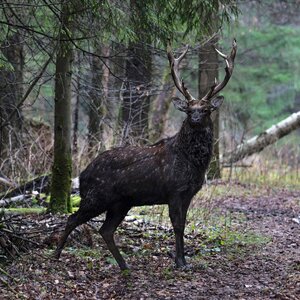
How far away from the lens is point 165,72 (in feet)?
56.9

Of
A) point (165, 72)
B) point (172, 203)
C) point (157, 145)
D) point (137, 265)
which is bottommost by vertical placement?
point (137, 265)

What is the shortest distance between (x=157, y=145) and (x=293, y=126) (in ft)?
34.5

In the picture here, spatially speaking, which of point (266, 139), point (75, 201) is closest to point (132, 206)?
point (75, 201)

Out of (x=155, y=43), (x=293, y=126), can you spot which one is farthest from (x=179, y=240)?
(x=293, y=126)

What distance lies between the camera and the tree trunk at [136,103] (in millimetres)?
12478

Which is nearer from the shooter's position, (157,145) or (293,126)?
(157,145)

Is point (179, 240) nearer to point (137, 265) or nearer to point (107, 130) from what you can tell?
point (137, 265)

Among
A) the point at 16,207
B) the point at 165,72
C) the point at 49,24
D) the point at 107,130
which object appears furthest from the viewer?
the point at 165,72

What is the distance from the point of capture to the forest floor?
7.30 meters

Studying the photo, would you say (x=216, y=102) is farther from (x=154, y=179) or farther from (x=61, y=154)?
(x=61, y=154)

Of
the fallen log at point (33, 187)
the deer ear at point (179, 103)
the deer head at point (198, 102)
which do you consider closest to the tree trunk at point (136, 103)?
the deer head at point (198, 102)

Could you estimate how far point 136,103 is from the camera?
1578cm

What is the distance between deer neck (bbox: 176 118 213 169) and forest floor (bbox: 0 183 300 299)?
134 centimetres

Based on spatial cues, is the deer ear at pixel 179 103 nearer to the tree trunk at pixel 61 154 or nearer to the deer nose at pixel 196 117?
the deer nose at pixel 196 117
